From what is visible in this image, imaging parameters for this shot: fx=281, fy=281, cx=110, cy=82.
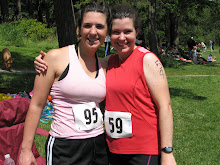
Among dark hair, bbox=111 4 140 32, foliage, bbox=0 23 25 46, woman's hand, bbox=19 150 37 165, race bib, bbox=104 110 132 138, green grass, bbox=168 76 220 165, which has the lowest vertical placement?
green grass, bbox=168 76 220 165

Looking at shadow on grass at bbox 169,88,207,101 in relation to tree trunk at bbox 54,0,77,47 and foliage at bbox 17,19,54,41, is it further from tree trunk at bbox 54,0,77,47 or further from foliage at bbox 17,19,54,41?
foliage at bbox 17,19,54,41

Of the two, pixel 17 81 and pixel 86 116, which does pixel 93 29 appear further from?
pixel 17 81

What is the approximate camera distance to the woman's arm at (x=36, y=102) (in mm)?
2008

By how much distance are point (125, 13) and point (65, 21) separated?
16.4 ft

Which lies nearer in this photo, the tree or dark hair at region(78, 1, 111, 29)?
dark hair at region(78, 1, 111, 29)

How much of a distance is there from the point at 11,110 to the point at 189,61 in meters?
18.7

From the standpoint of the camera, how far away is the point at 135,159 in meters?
2.08

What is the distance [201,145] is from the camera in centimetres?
519

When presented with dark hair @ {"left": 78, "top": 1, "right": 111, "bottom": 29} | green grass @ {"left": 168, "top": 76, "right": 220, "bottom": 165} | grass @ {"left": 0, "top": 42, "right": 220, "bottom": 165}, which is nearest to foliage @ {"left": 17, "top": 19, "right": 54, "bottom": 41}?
grass @ {"left": 0, "top": 42, "right": 220, "bottom": 165}

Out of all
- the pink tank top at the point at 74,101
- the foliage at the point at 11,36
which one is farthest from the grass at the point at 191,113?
the foliage at the point at 11,36

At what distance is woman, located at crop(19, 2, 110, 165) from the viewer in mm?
2012

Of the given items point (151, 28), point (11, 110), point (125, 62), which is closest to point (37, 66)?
point (125, 62)

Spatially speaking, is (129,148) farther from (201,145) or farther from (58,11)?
(58,11)

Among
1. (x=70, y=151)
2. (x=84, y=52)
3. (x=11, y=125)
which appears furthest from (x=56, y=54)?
(x=11, y=125)
